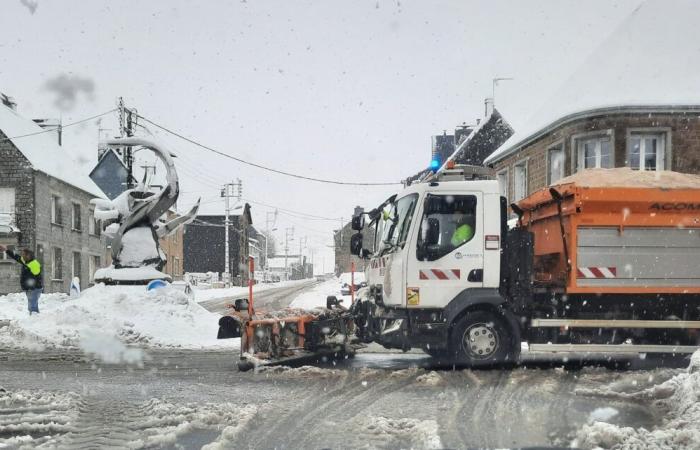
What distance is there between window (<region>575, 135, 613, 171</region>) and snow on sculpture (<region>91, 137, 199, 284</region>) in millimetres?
11334

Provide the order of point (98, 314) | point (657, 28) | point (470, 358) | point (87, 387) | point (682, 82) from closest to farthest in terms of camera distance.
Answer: point (87, 387), point (470, 358), point (98, 314), point (682, 82), point (657, 28)

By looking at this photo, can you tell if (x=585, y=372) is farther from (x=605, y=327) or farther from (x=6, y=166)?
(x=6, y=166)

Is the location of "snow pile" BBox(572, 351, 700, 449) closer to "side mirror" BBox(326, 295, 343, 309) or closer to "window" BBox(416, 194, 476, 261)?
"window" BBox(416, 194, 476, 261)

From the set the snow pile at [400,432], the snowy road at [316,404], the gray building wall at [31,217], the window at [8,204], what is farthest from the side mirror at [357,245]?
the window at [8,204]

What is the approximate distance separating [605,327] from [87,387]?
6.65m

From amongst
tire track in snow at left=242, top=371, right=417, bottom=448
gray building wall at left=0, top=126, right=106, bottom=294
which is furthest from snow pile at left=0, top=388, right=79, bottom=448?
gray building wall at left=0, top=126, right=106, bottom=294

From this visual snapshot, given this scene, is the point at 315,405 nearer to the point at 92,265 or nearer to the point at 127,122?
the point at 127,122

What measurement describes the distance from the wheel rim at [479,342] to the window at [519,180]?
15424 millimetres

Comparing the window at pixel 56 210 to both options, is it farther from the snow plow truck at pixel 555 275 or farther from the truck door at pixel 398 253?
the truck door at pixel 398 253

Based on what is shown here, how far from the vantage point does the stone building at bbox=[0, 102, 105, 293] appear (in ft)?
107

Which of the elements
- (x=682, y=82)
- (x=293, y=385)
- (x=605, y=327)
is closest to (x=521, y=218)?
(x=605, y=327)

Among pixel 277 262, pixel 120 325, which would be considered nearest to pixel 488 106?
pixel 120 325

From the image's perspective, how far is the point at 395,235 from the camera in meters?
9.63

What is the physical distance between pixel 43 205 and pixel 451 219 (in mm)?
29679
